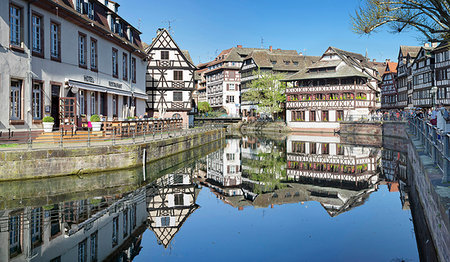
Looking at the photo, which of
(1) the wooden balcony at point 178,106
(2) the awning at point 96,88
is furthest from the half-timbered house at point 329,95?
(2) the awning at point 96,88

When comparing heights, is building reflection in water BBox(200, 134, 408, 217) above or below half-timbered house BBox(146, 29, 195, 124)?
below

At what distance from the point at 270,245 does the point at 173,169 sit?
11.8 m

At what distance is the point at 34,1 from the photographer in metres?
17.7

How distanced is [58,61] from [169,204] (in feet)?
38.7

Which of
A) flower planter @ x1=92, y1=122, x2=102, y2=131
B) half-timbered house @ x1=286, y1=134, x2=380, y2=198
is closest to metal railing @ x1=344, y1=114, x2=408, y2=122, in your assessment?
half-timbered house @ x1=286, y1=134, x2=380, y2=198

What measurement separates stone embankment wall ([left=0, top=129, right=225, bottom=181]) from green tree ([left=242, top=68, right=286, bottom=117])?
43729 mm

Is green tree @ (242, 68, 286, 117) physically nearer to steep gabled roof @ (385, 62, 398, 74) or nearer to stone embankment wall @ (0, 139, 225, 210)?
steep gabled roof @ (385, 62, 398, 74)

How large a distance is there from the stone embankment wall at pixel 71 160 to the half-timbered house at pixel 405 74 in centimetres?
5329

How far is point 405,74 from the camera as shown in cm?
6234

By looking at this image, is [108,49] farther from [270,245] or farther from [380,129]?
[380,129]

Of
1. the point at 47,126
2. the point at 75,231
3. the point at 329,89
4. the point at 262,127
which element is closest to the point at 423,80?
the point at 329,89

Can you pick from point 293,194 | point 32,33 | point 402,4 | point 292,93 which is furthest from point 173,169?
point 292,93

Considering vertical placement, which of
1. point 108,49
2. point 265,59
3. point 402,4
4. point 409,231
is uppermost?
point 265,59

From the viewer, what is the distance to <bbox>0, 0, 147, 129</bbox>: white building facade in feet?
55.3
